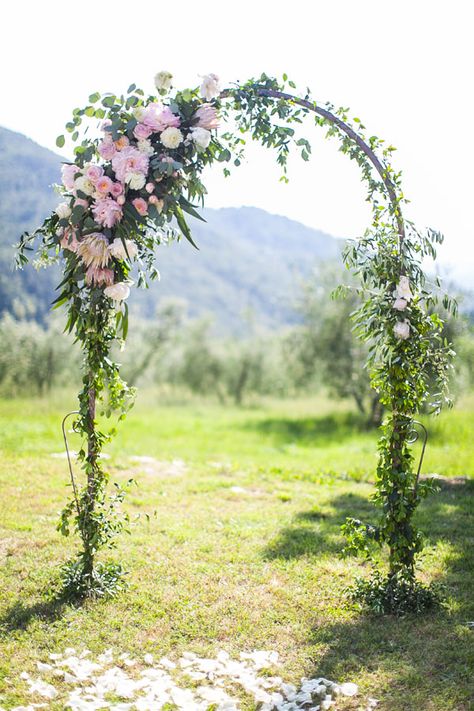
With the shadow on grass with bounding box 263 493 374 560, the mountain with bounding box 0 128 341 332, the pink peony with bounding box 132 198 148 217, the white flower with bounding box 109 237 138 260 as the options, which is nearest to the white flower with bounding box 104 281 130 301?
the white flower with bounding box 109 237 138 260

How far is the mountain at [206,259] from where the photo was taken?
402 inches

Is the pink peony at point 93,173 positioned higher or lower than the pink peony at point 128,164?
lower

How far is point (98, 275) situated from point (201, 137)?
132 cm

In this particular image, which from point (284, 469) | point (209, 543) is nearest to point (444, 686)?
point (209, 543)

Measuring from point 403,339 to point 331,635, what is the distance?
7.67 ft

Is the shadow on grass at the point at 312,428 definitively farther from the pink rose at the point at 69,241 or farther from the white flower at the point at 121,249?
the pink rose at the point at 69,241

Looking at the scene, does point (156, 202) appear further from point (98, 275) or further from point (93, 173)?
point (98, 275)

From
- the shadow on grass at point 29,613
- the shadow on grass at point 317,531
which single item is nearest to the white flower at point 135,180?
the shadow on grass at point 29,613

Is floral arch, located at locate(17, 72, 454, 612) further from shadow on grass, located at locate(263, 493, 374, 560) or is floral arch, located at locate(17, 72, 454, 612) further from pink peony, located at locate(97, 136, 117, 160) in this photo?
shadow on grass, located at locate(263, 493, 374, 560)

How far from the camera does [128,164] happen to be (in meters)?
4.18

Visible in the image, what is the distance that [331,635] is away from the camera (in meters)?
4.14

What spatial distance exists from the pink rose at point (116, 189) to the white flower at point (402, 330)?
7.84ft

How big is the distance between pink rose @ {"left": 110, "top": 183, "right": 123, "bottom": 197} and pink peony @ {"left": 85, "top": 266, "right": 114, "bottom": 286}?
1.87ft

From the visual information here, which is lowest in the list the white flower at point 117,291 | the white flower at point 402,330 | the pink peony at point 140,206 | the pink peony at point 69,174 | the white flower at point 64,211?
the white flower at point 117,291
